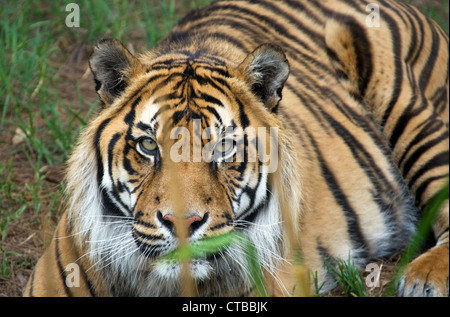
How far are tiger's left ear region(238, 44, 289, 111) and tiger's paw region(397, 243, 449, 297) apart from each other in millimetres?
1158

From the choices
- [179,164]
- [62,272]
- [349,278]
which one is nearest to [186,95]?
[179,164]

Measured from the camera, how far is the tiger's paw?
133 inches

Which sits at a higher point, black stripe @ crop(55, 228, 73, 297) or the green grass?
black stripe @ crop(55, 228, 73, 297)

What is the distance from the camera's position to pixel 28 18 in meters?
6.10

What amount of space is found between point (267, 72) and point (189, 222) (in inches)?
36.0

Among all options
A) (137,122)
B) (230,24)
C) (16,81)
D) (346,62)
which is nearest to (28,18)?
(16,81)

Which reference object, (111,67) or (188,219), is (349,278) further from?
(111,67)

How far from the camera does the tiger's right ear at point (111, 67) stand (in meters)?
2.98

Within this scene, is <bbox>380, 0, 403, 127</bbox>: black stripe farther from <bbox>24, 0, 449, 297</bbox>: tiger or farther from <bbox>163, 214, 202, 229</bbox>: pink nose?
<bbox>163, 214, 202, 229</bbox>: pink nose

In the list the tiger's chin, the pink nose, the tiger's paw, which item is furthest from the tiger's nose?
the tiger's paw

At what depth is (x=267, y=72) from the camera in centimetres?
311

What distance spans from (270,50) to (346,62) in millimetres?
1415
